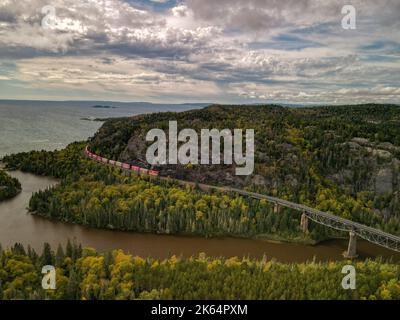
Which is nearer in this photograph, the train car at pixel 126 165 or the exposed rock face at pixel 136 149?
the train car at pixel 126 165

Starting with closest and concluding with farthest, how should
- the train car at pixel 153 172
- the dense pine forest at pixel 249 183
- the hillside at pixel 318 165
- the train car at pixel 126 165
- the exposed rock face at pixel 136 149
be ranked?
the dense pine forest at pixel 249 183 < the hillside at pixel 318 165 < the train car at pixel 153 172 < the train car at pixel 126 165 < the exposed rock face at pixel 136 149

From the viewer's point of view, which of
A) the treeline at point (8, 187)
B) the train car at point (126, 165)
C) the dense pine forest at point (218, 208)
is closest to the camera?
the dense pine forest at point (218, 208)

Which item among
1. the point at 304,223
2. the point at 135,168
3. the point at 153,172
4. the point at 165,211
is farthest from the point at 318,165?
the point at 135,168

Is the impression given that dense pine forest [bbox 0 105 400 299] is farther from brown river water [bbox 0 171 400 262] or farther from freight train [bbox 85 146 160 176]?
freight train [bbox 85 146 160 176]

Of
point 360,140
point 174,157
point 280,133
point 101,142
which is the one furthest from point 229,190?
point 101,142

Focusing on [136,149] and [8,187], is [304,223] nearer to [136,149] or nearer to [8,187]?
[136,149]

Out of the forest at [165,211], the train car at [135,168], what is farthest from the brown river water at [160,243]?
the train car at [135,168]

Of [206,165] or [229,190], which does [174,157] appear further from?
[229,190]

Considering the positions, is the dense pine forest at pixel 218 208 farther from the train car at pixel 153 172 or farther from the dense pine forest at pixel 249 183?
the train car at pixel 153 172
